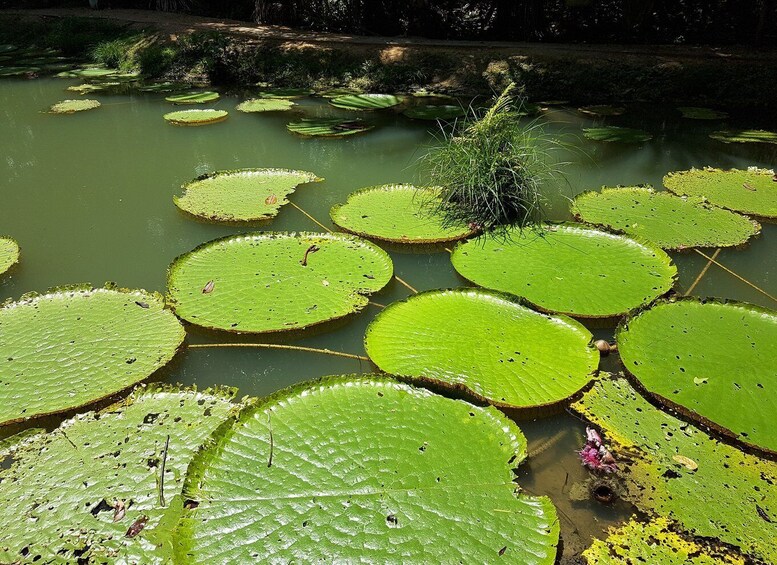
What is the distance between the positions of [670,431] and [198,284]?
1941 mm

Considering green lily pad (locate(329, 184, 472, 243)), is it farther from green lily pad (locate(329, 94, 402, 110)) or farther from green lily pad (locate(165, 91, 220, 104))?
green lily pad (locate(165, 91, 220, 104))

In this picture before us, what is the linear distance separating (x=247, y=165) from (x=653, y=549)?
11.8 feet

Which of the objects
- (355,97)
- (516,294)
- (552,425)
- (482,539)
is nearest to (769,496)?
(552,425)

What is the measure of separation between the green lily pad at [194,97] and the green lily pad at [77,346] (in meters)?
4.22

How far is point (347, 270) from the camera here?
2488 millimetres

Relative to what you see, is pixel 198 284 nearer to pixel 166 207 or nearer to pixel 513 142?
pixel 166 207

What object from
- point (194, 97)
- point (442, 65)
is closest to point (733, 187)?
point (442, 65)

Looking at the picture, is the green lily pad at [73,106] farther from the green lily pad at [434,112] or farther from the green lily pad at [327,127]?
the green lily pad at [434,112]

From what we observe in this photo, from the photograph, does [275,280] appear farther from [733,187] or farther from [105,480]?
[733,187]

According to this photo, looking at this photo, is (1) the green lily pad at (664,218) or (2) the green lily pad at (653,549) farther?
(1) the green lily pad at (664,218)

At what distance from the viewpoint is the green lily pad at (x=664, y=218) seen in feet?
9.50

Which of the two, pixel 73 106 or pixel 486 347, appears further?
pixel 73 106

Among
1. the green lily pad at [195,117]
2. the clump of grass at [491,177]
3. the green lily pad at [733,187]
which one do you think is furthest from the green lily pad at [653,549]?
the green lily pad at [195,117]

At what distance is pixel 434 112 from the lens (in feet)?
18.0
